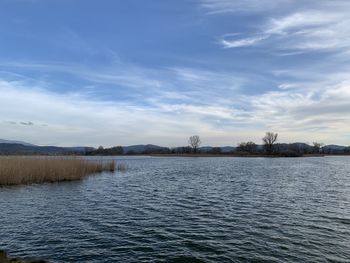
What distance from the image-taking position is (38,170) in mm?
28766

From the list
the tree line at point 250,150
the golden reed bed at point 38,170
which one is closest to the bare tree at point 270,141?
the tree line at point 250,150

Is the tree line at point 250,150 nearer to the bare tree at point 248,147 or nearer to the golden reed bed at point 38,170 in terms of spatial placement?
the bare tree at point 248,147

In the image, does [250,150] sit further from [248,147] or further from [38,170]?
[38,170]

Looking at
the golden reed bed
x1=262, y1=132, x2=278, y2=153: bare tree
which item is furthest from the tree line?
the golden reed bed

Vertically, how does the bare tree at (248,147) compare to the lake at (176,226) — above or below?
above

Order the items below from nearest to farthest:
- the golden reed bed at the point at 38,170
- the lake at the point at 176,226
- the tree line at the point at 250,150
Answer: the lake at the point at 176,226, the golden reed bed at the point at 38,170, the tree line at the point at 250,150

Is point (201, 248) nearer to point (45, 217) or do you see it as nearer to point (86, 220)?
point (86, 220)

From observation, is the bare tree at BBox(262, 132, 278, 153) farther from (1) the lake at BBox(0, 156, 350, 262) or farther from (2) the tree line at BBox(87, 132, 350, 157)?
(1) the lake at BBox(0, 156, 350, 262)

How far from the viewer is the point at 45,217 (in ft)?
49.7

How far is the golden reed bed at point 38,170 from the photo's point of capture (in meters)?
26.2

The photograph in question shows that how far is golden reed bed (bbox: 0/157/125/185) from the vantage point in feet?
85.9

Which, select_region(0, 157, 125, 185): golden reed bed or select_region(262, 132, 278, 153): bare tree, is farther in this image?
select_region(262, 132, 278, 153): bare tree

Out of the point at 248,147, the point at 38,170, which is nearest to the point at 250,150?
the point at 248,147

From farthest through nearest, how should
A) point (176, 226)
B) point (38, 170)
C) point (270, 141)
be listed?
1. point (270, 141)
2. point (38, 170)
3. point (176, 226)
